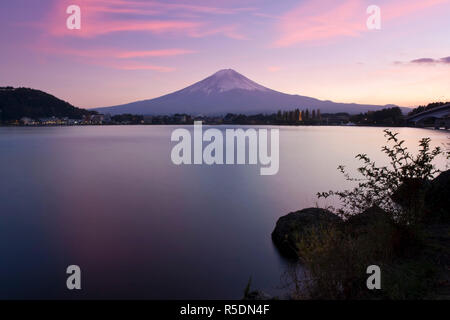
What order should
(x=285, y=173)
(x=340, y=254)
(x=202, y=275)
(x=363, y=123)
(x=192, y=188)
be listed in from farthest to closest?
(x=363, y=123)
(x=285, y=173)
(x=192, y=188)
(x=202, y=275)
(x=340, y=254)

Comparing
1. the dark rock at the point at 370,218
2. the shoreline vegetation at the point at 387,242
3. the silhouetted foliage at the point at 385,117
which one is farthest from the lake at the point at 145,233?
the silhouetted foliage at the point at 385,117

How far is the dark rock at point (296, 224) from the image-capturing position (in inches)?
329

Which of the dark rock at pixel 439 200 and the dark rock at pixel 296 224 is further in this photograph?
the dark rock at pixel 296 224

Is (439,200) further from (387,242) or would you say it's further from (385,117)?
(385,117)

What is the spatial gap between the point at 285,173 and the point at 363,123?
14319 cm

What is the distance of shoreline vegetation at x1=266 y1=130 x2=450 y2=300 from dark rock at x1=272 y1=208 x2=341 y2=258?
0.09 ft

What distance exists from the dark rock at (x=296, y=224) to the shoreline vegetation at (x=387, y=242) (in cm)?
3

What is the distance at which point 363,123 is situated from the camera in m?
153

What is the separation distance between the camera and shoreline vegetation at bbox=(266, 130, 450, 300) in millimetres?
4855

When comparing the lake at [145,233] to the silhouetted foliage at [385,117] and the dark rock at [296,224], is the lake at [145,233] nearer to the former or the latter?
the dark rock at [296,224]

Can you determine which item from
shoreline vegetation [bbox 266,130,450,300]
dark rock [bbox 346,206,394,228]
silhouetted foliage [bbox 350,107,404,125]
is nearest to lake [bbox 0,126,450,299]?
shoreline vegetation [bbox 266,130,450,300]

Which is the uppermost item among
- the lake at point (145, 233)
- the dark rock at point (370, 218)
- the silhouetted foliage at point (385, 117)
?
the silhouetted foliage at point (385, 117)
